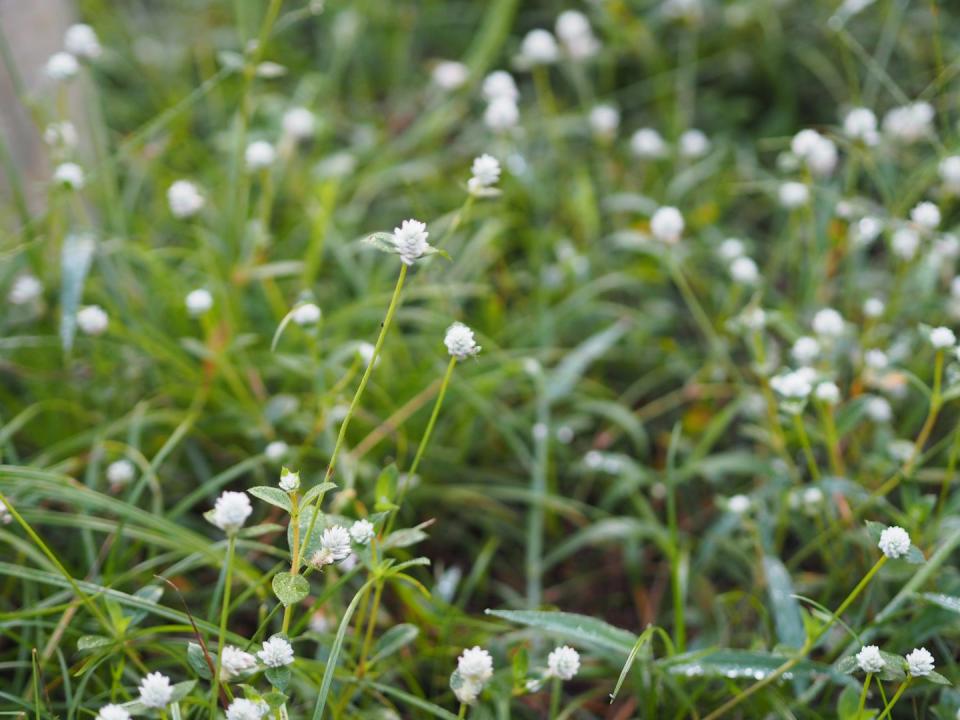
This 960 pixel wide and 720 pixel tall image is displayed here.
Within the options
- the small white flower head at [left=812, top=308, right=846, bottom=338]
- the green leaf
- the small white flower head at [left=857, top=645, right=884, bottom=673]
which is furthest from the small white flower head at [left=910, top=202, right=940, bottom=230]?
the green leaf

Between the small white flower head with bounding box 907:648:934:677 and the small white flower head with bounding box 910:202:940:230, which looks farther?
the small white flower head with bounding box 910:202:940:230

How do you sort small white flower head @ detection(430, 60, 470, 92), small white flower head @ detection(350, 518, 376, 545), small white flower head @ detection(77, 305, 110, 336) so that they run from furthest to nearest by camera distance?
1. small white flower head @ detection(430, 60, 470, 92)
2. small white flower head @ detection(77, 305, 110, 336)
3. small white flower head @ detection(350, 518, 376, 545)

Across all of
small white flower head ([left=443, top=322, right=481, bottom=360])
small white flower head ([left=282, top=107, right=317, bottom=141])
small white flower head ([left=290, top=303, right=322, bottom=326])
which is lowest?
small white flower head ([left=290, top=303, right=322, bottom=326])

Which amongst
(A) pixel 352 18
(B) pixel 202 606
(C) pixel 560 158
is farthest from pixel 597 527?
(A) pixel 352 18

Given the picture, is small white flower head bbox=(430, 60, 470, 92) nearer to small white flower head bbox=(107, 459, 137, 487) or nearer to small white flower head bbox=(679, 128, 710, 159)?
small white flower head bbox=(679, 128, 710, 159)

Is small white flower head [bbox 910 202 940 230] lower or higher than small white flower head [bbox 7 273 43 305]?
lower

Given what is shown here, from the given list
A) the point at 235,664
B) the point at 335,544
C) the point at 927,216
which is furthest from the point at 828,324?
the point at 235,664

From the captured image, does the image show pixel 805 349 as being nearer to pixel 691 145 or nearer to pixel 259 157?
pixel 691 145

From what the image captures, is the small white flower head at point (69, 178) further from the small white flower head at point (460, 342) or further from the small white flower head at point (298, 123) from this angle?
the small white flower head at point (460, 342)
